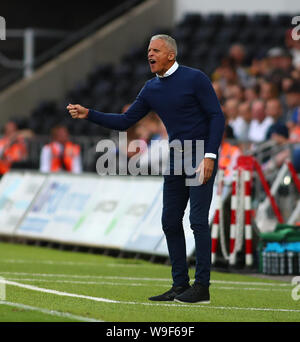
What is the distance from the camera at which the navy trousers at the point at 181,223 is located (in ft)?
31.8

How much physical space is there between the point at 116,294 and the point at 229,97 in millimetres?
9578

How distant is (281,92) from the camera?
19.5m

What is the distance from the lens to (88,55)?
96.3 feet

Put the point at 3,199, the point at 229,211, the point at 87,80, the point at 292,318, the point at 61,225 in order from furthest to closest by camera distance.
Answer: the point at 87,80
the point at 3,199
the point at 61,225
the point at 229,211
the point at 292,318

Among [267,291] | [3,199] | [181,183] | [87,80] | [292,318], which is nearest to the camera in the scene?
[292,318]

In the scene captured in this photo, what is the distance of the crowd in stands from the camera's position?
1673 cm

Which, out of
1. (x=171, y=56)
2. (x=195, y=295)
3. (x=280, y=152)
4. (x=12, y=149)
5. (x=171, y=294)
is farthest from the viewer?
(x=12, y=149)

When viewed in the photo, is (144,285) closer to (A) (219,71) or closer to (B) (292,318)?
(B) (292,318)

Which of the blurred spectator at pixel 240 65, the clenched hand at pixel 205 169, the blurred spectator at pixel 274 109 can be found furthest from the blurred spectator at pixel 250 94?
the clenched hand at pixel 205 169

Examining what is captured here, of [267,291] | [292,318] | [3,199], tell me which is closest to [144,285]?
[267,291]

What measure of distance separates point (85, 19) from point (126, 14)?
1764 mm

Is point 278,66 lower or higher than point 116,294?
higher

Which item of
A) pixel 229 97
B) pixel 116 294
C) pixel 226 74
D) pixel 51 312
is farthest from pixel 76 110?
pixel 226 74

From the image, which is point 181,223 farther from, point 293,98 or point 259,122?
point 293,98
